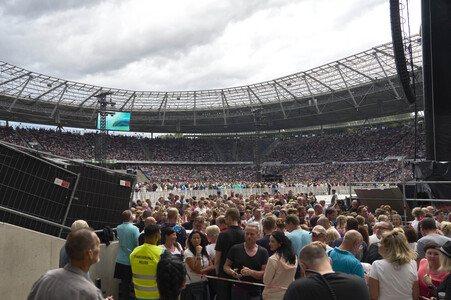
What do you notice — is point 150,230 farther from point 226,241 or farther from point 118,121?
point 118,121

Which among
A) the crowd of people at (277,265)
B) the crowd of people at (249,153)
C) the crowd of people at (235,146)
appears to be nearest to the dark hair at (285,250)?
the crowd of people at (277,265)

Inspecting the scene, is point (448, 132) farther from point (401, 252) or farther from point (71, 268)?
point (71, 268)

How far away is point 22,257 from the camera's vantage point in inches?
Answer: 196

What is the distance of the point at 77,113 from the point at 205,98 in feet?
52.7

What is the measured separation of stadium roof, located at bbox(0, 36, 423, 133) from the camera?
33741 mm

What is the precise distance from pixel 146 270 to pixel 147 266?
61 mm

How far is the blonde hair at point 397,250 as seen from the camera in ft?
11.4

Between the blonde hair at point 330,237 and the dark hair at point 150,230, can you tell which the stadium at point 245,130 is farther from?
the dark hair at point 150,230

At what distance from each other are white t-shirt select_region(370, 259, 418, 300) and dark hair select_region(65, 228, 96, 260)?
9.12 feet

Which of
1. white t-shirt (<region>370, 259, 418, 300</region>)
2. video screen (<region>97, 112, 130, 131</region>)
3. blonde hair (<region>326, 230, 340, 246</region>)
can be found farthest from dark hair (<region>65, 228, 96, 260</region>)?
video screen (<region>97, 112, 130, 131</region>)

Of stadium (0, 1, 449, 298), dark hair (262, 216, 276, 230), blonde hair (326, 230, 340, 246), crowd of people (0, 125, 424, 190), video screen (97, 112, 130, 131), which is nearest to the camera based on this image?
dark hair (262, 216, 276, 230)

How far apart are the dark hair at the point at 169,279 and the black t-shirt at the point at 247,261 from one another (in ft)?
6.48

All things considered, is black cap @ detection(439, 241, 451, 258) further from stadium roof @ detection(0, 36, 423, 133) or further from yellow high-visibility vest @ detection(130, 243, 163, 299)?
stadium roof @ detection(0, 36, 423, 133)

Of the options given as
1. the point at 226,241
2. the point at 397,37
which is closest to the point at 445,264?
the point at 226,241
